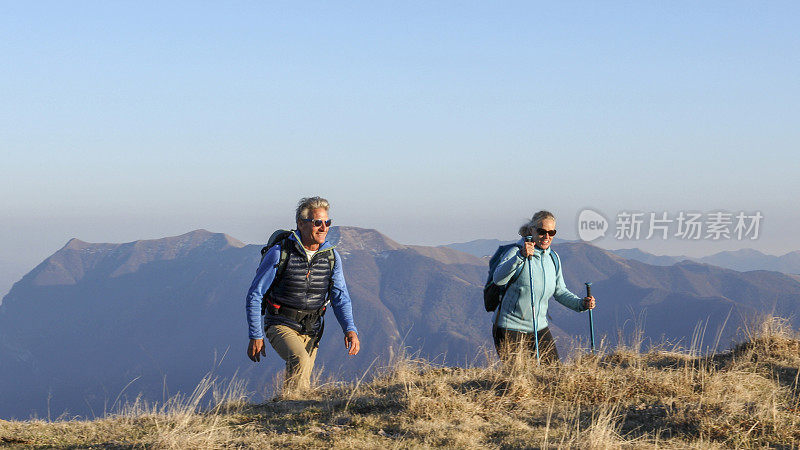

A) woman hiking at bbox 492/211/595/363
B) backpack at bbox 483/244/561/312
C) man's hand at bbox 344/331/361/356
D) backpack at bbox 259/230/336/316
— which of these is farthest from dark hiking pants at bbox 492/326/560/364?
backpack at bbox 259/230/336/316

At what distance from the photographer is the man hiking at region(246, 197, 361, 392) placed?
6844 millimetres

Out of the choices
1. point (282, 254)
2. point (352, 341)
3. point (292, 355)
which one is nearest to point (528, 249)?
point (352, 341)

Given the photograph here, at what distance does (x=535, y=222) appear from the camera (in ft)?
24.4

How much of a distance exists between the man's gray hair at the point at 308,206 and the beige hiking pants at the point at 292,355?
3.73 ft

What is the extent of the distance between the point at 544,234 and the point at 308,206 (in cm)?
244

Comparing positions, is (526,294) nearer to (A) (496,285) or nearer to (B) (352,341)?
(A) (496,285)

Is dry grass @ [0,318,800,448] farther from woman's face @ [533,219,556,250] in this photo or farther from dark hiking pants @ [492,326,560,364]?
woman's face @ [533,219,556,250]

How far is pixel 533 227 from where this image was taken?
24.5ft

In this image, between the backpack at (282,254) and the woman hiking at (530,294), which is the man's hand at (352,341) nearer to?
the backpack at (282,254)

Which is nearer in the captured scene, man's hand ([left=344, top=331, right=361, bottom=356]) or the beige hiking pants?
the beige hiking pants

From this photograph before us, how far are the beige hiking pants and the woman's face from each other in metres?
2.65

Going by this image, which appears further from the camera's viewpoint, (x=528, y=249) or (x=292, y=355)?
(x=528, y=249)

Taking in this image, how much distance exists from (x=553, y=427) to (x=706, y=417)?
110 centimetres

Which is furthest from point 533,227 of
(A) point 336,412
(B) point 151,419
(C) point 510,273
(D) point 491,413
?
(B) point 151,419
